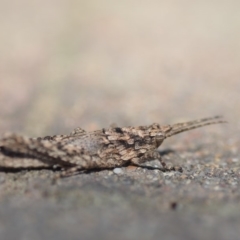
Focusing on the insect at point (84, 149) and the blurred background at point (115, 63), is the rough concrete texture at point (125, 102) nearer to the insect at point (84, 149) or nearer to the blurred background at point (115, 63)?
the blurred background at point (115, 63)

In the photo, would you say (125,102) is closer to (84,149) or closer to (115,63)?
(115,63)

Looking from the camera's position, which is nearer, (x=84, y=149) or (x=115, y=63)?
(x=84, y=149)

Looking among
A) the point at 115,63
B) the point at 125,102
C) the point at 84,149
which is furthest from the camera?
the point at 115,63

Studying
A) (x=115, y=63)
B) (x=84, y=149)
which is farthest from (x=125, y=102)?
(x=84, y=149)

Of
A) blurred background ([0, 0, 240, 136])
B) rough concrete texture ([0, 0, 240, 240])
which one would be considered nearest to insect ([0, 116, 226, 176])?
rough concrete texture ([0, 0, 240, 240])

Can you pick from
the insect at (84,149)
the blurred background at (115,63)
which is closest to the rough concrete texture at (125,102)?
the blurred background at (115,63)

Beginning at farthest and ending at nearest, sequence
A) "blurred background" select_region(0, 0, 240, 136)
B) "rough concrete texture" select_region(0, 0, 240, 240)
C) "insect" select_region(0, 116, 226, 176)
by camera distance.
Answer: "blurred background" select_region(0, 0, 240, 136)
"insect" select_region(0, 116, 226, 176)
"rough concrete texture" select_region(0, 0, 240, 240)

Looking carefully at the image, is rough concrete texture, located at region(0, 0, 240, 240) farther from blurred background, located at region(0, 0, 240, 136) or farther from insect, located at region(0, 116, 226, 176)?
insect, located at region(0, 116, 226, 176)
